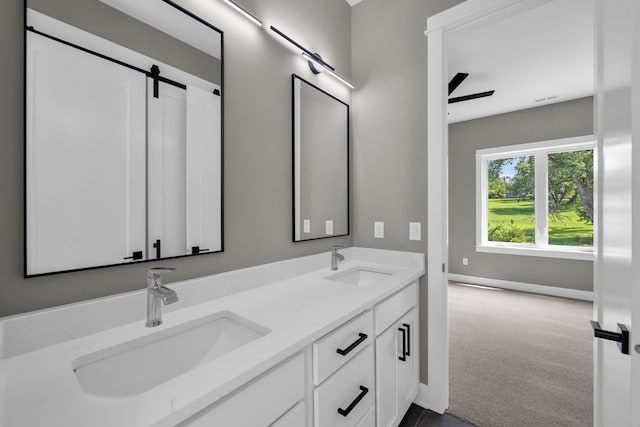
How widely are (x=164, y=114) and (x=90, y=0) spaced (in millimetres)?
366

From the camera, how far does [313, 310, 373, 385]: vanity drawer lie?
887 millimetres

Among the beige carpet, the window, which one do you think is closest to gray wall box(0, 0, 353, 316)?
the beige carpet

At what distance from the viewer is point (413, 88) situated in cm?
179

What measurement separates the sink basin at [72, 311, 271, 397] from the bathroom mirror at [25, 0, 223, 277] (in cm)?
28

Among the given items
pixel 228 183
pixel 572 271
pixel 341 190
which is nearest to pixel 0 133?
pixel 228 183

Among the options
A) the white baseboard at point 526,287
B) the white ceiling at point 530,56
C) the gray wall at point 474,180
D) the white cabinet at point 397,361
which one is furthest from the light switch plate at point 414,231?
the white baseboard at point 526,287

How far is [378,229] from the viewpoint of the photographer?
1987 mm

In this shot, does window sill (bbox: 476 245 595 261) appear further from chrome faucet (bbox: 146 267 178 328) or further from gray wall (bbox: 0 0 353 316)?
chrome faucet (bbox: 146 267 178 328)

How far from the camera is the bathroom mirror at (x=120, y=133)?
780mm

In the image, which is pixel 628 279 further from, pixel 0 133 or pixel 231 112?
pixel 0 133

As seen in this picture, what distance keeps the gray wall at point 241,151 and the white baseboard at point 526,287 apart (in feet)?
Answer: 12.0

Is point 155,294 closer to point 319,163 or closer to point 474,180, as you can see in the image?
point 319,163

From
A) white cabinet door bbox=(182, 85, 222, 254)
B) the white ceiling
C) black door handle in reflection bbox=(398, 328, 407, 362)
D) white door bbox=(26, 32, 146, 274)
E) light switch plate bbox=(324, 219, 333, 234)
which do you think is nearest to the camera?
white door bbox=(26, 32, 146, 274)

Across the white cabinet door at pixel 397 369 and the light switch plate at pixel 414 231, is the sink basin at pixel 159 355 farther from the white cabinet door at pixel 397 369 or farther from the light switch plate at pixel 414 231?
the light switch plate at pixel 414 231
